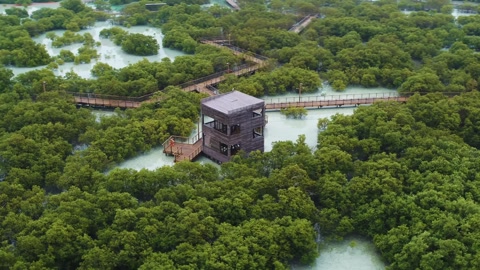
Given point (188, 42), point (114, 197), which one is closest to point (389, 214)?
point (114, 197)

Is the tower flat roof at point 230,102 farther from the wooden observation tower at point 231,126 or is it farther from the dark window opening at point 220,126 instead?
the dark window opening at point 220,126

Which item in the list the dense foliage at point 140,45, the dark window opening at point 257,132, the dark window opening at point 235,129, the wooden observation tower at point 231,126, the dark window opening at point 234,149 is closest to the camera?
the wooden observation tower at point 231,126

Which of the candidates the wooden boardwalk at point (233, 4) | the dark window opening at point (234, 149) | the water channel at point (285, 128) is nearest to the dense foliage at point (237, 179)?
the water channel at point (285, 128)

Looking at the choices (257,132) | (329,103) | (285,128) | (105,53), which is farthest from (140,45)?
(257,132)

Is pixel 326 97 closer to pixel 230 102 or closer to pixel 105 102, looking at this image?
pixel 230 102

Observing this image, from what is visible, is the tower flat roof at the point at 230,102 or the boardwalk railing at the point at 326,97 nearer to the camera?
the tower flat roof at the point at 230,102

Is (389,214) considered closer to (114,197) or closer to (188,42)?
(114,197)
